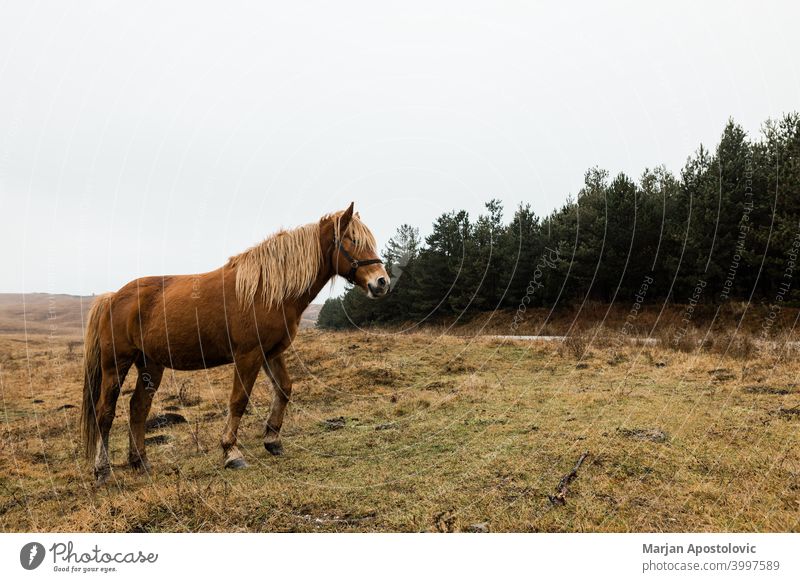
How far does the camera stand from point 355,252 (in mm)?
6695

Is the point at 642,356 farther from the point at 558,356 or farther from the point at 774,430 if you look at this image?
the point at 774,430

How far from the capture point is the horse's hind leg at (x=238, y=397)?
657 centimetres

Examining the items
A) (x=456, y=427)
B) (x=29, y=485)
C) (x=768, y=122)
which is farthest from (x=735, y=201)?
(x=29, y=485)

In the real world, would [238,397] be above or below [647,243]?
below

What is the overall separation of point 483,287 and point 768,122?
69.3ft

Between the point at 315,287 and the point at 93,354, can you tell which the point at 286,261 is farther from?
the point at 93,354

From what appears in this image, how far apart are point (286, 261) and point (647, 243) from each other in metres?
29.4

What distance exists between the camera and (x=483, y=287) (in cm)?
4097

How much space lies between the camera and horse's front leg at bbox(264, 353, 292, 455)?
7248 mm

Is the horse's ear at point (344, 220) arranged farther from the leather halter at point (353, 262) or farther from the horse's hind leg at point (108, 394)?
the horse's hind leg at point (108, 394)

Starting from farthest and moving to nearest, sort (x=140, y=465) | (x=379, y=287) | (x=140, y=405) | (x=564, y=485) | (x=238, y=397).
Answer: (x=140, y=405) < (x=140, y=465) < (x=238, y=397) < (x=379, y=287) < (x=564, y=485)

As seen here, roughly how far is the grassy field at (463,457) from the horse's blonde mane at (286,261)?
2.31 m

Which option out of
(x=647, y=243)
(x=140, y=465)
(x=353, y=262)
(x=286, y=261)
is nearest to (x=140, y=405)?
(x=140, y=465)

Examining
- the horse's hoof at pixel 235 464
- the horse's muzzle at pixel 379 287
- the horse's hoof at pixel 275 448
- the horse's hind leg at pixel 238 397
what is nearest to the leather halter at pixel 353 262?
the horse's muzzle at pixel 379 287
